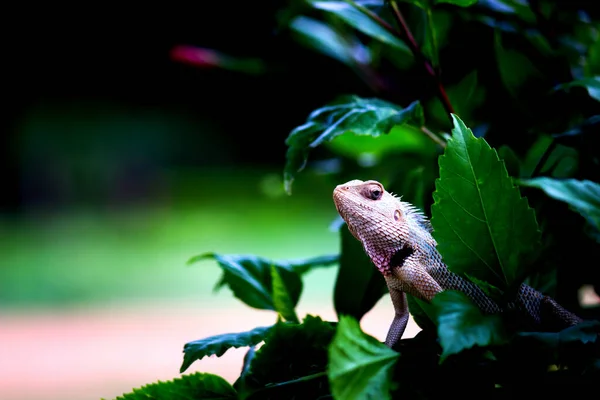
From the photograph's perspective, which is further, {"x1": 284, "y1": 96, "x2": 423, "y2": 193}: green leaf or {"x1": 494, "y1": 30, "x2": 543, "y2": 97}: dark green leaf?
{"x1": 494, "y1": 30, "x2": 543, "y2": 97}: dark green leaf

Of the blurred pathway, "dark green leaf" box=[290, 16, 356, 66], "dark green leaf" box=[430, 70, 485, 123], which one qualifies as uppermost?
"dark green leaf" box=[290, 16, 356, 66]

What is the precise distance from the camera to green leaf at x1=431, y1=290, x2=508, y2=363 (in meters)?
0.37

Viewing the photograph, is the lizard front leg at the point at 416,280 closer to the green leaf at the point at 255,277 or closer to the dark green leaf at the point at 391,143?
the green leaf at the point at 255,277

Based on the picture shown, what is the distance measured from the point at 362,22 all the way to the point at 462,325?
399 millimetres

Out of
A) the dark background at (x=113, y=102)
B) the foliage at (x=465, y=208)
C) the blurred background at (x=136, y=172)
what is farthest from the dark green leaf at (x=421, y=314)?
the dark background at (x=113, y=102)

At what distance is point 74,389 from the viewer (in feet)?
10.0

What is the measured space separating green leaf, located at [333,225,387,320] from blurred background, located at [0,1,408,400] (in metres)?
3.34

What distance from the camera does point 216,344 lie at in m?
0.50

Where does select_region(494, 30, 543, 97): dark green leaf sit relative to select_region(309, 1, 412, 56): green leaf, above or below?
below

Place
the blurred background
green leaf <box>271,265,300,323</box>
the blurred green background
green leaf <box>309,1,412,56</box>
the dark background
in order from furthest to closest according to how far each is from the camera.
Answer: the dark background → the blurred green background → the blurred background → green leaf <box>309,1,412,56</box> → green leaf <box>271,265,300,323</box>

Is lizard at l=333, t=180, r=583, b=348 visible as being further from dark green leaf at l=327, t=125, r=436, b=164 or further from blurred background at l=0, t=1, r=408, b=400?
blurred background at l=0, t=1, r=408, b=400

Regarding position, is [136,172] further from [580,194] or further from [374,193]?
[580,194]

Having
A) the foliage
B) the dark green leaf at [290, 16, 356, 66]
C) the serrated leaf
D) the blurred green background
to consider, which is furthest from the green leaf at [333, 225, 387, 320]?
the blurred green background

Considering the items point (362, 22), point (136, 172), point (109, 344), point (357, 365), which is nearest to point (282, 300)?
point (357, 365)
